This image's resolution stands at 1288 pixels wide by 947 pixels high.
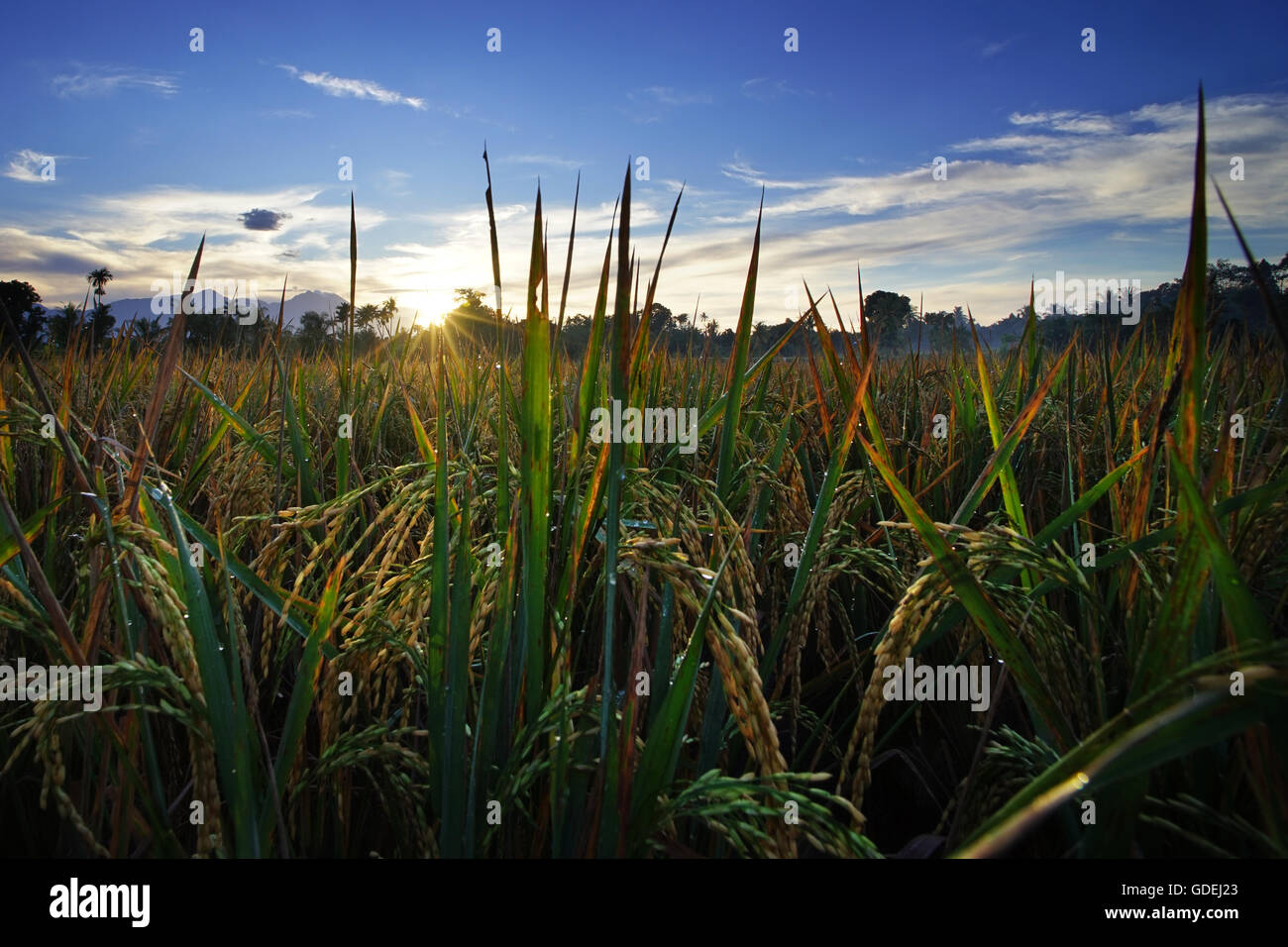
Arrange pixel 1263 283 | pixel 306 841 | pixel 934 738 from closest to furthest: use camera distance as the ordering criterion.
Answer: pixel 1263 283 → pixel 306 841 → pixel 934 738

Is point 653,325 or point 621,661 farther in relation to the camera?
point 653,325

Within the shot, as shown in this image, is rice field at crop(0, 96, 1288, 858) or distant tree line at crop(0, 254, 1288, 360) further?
distant tree line at crop(0, 254, 1288, 360)

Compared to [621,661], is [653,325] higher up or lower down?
higher up

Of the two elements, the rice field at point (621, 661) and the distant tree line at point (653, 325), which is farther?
the distant tree line at point (653, 325)

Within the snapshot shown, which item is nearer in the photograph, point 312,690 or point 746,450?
point 312,690

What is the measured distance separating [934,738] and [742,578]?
1.07m

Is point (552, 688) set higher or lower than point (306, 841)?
higher

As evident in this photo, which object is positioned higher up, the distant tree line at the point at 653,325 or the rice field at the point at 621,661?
the distant tree line at the point at 653,325

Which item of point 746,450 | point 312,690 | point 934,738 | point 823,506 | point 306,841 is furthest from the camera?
point 746,450

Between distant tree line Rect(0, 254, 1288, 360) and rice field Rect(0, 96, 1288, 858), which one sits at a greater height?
distant tree line Rect(0, 254, 1288, 360)
